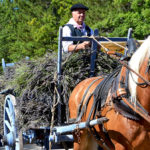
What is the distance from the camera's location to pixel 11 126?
6.23 meters

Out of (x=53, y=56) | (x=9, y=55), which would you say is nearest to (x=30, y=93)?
(x=53, y=56)

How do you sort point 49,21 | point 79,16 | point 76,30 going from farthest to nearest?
point 49,21, point 79,16, point 76,30

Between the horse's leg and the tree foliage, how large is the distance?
28.5 feet

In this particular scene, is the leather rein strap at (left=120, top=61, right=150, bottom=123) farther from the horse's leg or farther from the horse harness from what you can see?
the horse's leg

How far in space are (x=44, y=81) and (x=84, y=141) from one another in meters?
1.15

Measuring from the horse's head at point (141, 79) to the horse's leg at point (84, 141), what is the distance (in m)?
1.45


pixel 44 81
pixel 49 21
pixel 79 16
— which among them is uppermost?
pixel 79 16

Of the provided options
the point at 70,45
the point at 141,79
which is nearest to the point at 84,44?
the point at 70,45

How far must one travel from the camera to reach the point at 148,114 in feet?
12.3

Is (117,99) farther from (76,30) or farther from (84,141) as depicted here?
(76,30)

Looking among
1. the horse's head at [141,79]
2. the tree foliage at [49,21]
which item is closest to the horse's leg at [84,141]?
the horse's head at [141,79]

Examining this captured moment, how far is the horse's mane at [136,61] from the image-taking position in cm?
379

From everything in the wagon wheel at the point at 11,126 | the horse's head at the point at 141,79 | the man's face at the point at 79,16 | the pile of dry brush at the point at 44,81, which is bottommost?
the wagon wheel at the point at 11,126

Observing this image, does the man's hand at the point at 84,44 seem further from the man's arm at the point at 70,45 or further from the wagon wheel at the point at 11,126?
the wagon wheel at the point at 11,126
